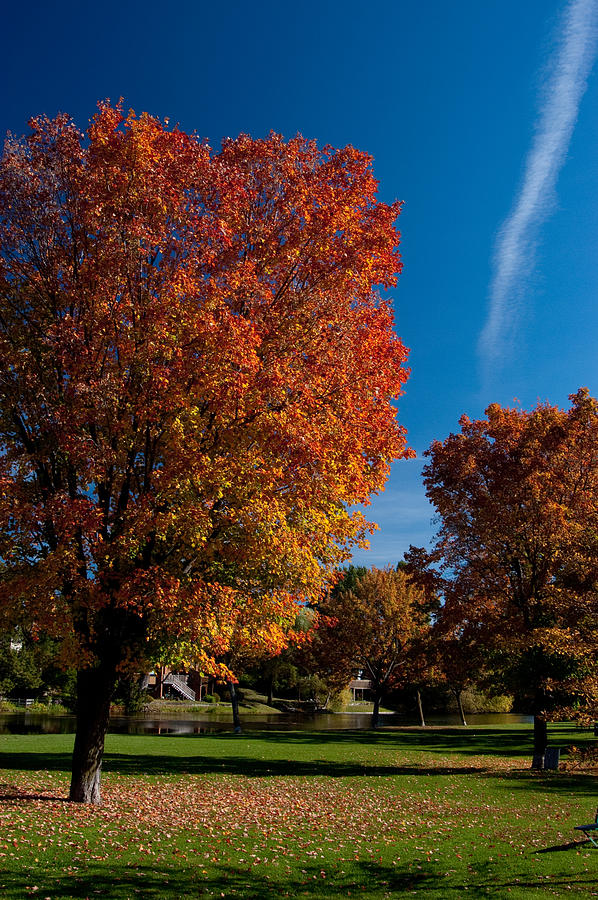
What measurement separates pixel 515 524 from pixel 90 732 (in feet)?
51.2

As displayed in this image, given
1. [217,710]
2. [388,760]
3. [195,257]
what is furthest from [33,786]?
[217,710]

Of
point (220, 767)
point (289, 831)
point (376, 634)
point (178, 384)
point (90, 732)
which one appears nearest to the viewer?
point (178, 384)

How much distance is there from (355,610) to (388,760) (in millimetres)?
23778

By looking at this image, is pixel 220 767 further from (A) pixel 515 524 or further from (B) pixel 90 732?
(A) pixel 515 524

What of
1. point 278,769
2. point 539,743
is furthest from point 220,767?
point 539,743

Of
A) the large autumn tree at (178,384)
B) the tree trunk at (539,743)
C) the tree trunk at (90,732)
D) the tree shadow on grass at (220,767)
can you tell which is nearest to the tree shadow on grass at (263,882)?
the large autumn tree at (178,384)

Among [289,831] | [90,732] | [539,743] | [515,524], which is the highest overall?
[515,524]

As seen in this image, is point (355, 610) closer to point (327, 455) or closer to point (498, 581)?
point (498, 581)

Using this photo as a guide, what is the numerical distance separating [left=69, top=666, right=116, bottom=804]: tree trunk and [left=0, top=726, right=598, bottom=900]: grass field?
18.1 inches

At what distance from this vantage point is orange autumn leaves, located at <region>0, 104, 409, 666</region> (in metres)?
10.6

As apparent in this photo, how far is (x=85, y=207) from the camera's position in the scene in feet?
38.8

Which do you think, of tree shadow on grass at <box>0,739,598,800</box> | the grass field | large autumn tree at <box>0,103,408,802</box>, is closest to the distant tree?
tree shadow on grass at <box>0,739,598,800</box>

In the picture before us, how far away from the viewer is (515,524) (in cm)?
2269

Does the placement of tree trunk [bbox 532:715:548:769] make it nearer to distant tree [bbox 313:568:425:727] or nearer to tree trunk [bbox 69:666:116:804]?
tree trunk [bbox 69:666:116:804]
